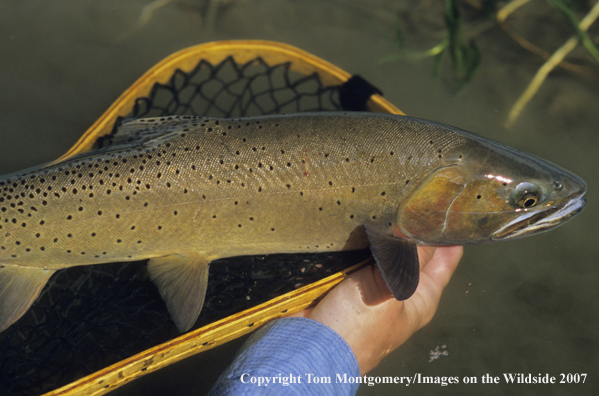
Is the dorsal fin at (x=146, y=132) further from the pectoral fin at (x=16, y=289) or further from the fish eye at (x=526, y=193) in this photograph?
the fish eye at (x=526, y=193)

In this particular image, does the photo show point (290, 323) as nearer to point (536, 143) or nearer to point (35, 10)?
point (536, 143)

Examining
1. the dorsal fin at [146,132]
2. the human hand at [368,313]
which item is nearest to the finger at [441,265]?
the human hand at [368,313]

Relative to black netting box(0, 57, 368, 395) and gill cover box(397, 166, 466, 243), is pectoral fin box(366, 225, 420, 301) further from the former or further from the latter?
black netting box(0, 57, 368, 395)

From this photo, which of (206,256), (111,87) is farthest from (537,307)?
(111,87)

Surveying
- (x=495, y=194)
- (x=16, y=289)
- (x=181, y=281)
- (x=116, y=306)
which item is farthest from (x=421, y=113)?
(x=16, y=289)

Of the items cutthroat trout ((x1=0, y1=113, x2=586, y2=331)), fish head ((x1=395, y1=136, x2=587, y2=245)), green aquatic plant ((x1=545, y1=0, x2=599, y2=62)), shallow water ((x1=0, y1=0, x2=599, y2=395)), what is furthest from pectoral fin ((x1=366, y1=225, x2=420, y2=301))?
green aquatic plant ((x1=545, y1=0, x2=599, y2=62))

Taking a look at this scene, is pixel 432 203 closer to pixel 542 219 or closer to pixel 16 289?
pixel 542 219
